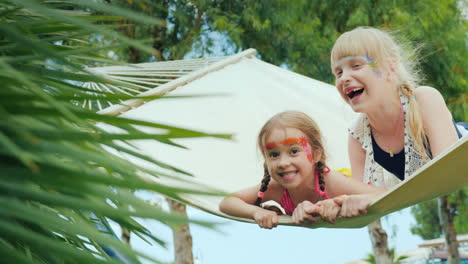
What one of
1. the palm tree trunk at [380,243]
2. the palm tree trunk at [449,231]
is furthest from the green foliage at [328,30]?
the palm tree trunk at [449,231]

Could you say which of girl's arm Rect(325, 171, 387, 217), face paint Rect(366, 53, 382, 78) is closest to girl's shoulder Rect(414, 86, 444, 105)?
face paint Rect(366, 53, 382, 78)

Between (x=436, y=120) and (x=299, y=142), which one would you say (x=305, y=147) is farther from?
(x=436, y=120)

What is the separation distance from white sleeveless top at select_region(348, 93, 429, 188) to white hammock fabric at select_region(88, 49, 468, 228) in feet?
0.66

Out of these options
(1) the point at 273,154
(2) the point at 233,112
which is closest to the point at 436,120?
(1) the point at 273,154

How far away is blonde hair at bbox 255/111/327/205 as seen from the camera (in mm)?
1934

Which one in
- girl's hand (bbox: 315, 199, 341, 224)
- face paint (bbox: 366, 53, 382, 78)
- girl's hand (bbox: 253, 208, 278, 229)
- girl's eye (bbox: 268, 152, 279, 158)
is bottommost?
girl's hand (bbox: 253, 208, 278, 229)

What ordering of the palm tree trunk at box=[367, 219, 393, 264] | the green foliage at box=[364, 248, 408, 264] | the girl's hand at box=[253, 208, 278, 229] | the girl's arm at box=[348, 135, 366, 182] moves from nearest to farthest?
the girl's hand at box=[253, 208, 278, 229] < the girl's arm at box=[348, 135, 366, 182] < the palm tree trunk at box=[367, 219, 393, 264] < the green foliage at box=[364, 248, 408, 264]

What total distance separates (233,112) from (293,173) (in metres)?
0.88

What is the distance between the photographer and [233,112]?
270 centimetres

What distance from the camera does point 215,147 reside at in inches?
100

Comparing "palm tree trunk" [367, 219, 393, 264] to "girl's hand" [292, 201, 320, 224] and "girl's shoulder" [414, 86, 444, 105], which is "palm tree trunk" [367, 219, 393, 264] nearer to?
"girl's shoulder" [414, 86, 444, 105]

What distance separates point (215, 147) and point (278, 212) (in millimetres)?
791

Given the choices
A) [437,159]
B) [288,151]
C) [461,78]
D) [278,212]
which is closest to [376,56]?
[288,151]

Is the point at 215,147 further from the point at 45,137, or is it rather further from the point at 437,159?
the point at 45,137
